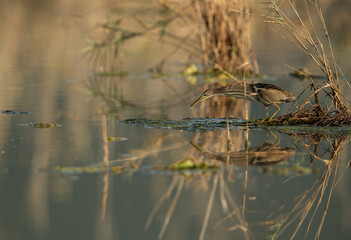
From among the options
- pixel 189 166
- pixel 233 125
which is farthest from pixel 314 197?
pixel 233 125

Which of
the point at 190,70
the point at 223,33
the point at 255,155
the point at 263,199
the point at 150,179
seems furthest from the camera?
the point at 190,70

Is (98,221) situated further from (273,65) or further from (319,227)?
(273,65)

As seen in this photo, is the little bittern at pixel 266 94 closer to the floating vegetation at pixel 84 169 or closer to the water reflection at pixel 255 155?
the water reflection at pixel 255 155

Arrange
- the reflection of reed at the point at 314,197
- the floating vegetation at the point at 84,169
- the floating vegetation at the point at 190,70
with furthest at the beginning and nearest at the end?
the floating vegetation at the point at 190,70, the floating vegetation at the point at 84,169, the reflection of reed at the point at 314,197

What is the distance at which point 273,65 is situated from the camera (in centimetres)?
1596

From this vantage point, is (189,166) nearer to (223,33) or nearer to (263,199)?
(263,199)

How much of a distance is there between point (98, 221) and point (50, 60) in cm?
1240

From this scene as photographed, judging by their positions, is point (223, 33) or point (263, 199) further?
point (223, 33)

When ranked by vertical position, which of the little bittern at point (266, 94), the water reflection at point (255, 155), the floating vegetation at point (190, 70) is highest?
the floating vegetation at point (190, 70)

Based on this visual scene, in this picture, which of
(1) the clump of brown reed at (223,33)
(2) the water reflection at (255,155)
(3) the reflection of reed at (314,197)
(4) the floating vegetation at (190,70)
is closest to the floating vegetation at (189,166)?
(2) the water reflection at (255,155)

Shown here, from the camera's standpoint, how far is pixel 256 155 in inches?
251

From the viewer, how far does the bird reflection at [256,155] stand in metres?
6.12

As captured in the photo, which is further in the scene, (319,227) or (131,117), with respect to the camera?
(131,117)

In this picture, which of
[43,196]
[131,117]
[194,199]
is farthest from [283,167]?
[131,117]
